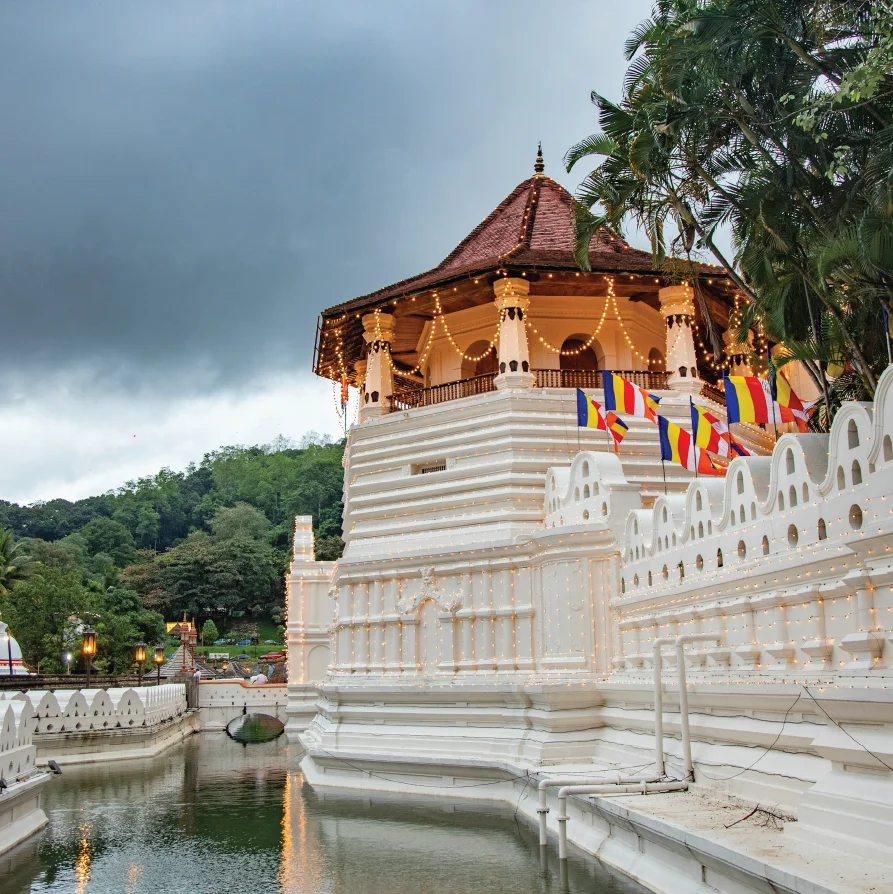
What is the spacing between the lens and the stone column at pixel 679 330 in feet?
64.0

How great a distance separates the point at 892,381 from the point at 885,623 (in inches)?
73.1

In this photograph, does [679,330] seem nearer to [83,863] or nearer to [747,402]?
[747,402]

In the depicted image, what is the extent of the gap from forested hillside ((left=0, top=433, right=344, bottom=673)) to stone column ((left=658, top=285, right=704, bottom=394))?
31.3m

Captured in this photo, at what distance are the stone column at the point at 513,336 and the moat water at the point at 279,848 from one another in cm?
785

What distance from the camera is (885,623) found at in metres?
7.74

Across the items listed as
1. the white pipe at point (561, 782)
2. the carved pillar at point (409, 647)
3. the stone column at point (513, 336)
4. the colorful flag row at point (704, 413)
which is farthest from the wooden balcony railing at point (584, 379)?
the white pipe at point (561, 782)

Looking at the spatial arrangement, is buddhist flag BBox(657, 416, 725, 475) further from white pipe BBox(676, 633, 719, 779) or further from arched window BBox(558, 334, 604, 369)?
white pipe BBox(676, 633, 719, 779)

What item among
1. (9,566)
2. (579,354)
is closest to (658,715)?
(579,354)

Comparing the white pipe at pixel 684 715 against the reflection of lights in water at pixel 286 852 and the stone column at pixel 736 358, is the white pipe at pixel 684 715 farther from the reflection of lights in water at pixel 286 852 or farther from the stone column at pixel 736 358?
the stone column at pixel 736 358

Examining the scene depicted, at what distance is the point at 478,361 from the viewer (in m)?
22.4

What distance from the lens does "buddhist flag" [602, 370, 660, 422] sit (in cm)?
1633

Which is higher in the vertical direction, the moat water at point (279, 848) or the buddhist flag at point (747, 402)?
the buddhist flag at point (747, 402)

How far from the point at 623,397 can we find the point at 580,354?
540 cm

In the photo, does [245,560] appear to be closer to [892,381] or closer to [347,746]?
[347,746]
